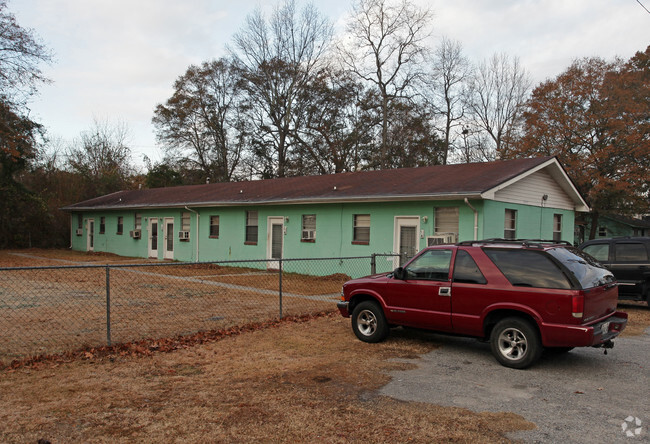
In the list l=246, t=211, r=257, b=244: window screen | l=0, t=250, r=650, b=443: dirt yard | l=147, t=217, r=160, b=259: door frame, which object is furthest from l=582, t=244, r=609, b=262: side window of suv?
l=147, t=217, r=160, b=259: door frame

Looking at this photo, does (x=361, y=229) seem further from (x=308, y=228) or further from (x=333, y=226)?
(x=308, y=228)

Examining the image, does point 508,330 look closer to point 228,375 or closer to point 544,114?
point 228,375

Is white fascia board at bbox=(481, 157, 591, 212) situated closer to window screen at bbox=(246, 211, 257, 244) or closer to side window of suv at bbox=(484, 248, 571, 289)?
side window of suv at bbox=(484, 248, 571, 289)

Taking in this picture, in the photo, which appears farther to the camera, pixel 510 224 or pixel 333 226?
pixel 333 226

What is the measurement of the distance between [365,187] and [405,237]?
2.88 m

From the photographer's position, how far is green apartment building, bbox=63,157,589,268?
569 inches

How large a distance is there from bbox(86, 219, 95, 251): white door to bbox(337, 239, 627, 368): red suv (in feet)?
88.8

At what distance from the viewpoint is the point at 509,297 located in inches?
240

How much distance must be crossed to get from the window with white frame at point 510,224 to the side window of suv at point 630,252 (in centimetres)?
377

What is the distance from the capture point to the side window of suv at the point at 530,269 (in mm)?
5922

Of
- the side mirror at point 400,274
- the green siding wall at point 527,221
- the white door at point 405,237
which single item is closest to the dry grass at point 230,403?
the side mirror at point 400,274

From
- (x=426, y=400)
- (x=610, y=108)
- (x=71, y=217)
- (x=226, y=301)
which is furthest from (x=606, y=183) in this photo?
(x=71, y=217)

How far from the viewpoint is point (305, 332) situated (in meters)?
8.27

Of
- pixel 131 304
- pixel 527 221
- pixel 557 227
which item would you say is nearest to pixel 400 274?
pixel 131 304
